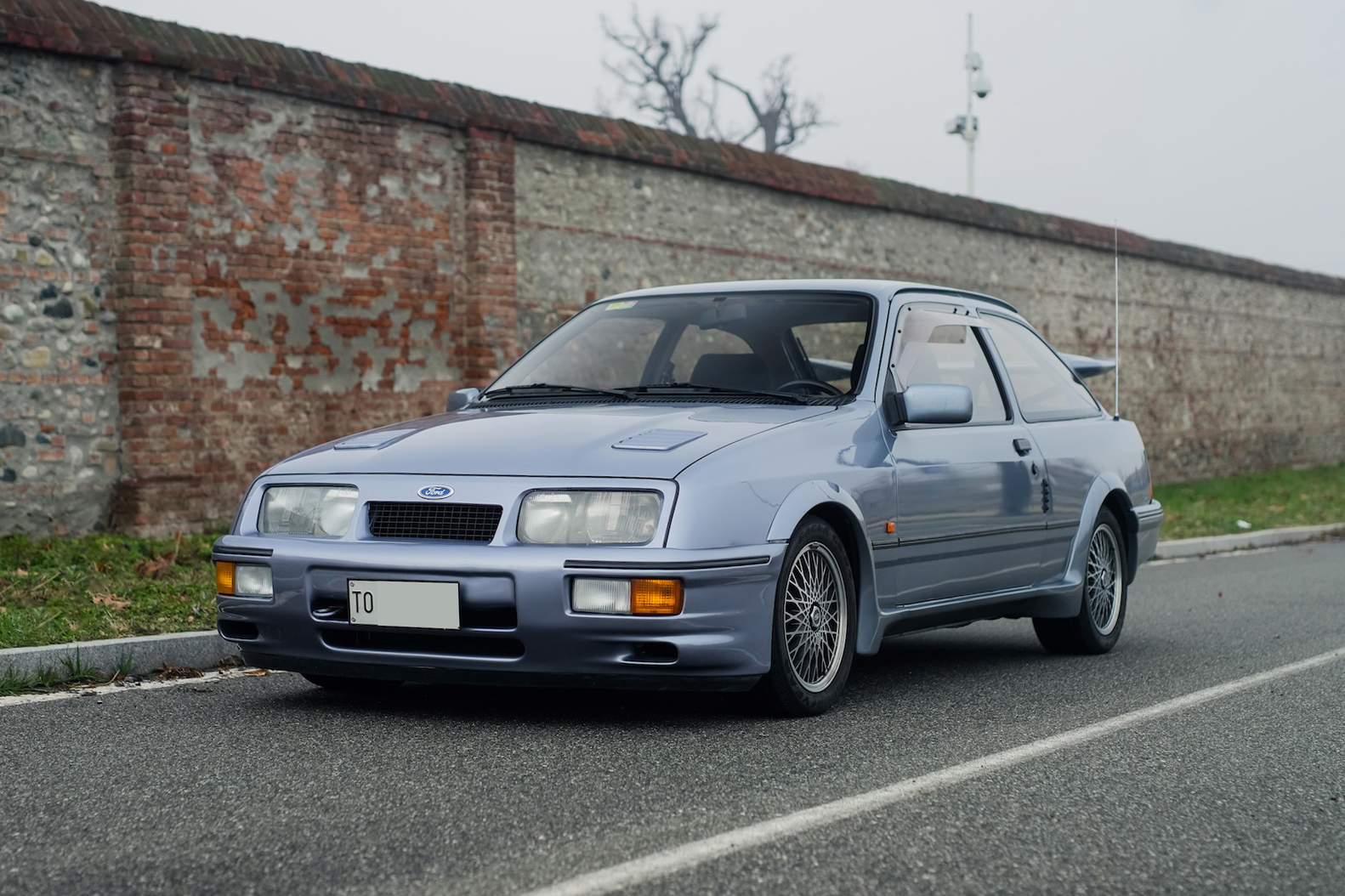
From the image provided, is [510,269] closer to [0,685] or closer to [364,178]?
[364,178]

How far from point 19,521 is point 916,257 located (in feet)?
36.9

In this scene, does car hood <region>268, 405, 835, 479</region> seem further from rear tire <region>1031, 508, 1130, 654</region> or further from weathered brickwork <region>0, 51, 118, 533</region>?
weathered brickwork <region>0, 51, 118, 533</region>

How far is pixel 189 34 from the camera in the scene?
35.0ft

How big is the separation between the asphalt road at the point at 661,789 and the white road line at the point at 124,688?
0.28 ft

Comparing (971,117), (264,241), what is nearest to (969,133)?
(971,117)

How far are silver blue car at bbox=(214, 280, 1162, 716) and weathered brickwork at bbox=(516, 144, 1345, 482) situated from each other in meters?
6.75

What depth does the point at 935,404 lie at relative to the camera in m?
5.74

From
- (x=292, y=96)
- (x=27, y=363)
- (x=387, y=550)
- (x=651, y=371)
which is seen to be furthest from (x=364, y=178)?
(x=387, y=550)

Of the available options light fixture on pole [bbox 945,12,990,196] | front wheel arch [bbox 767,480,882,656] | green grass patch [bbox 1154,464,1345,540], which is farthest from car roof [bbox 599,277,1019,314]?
light fixture on pole [bbox 945,12,990,196]

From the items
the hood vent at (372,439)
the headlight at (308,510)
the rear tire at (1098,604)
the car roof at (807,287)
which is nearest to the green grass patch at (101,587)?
the headlight at (308,510)

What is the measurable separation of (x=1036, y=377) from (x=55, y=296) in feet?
20.6

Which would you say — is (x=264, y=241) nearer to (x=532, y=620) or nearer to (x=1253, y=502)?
(x=532, y=620)

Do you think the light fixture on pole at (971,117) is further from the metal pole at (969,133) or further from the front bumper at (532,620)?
the front bumper at (532,620)

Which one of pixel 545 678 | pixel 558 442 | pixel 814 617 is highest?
pixel 558 442
